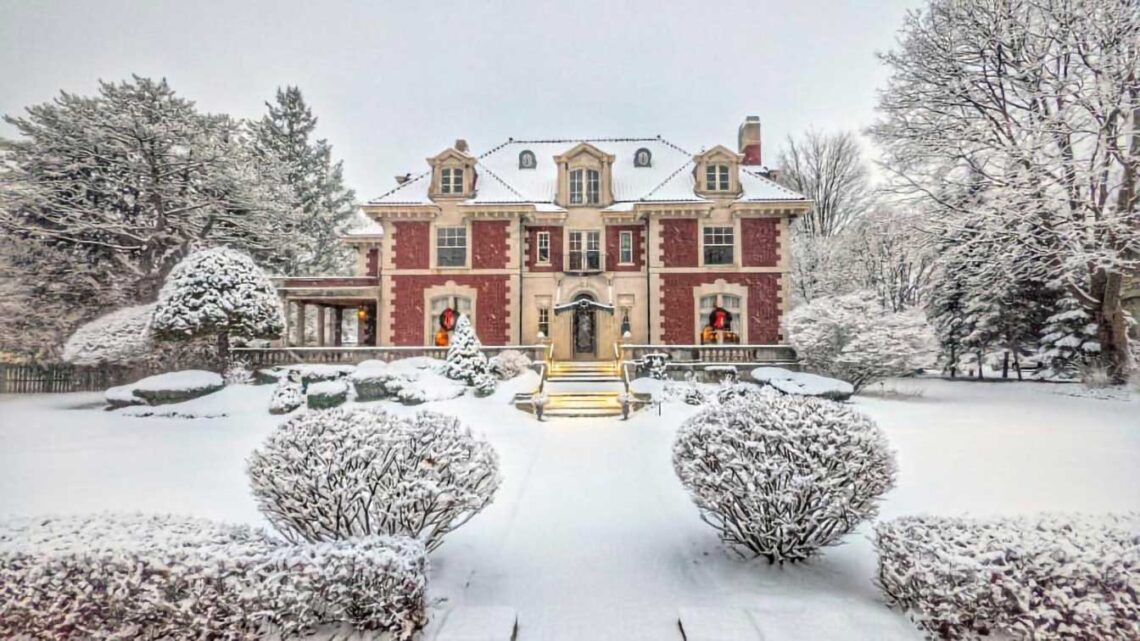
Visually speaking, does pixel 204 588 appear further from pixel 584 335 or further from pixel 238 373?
pixel 584 335

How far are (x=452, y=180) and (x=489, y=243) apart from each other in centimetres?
174

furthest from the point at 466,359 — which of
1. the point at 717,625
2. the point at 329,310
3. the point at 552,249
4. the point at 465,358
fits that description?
the point at 717,625

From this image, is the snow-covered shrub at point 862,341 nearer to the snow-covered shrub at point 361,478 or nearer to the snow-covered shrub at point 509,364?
the snow-covered shrub at point 509,364

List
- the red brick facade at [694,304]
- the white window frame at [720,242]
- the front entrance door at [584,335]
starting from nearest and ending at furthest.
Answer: the red brick facade at [694,304], the white window frame at [720,242], the front entrance door at [584,335]

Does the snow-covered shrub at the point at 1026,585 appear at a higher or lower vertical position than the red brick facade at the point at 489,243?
lower

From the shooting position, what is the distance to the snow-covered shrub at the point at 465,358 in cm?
663

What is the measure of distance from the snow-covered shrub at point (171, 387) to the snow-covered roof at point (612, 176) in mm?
6306

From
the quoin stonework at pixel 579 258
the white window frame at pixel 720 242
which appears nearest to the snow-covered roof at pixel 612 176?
the quoin stonework at pixel 579 258

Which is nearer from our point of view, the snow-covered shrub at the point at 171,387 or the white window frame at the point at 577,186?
the snow-covered shrub at the point at 171,387

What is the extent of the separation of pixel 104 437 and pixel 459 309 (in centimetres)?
685

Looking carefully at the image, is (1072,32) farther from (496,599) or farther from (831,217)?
(496,599)

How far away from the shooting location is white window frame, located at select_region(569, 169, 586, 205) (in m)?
11.1

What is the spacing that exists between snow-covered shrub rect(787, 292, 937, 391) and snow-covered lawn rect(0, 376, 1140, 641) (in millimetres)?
774

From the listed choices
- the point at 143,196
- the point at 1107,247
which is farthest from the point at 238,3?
the point at 1107,247
